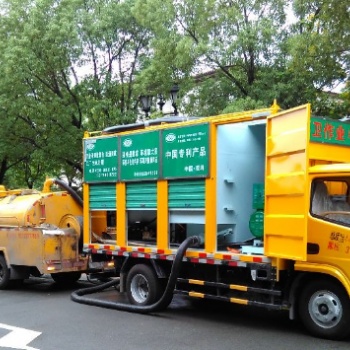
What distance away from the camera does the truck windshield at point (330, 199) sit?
7.32m

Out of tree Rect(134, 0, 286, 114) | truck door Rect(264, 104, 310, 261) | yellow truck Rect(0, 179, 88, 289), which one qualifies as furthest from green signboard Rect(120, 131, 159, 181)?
tree Rect(134, 0, 286, 114)

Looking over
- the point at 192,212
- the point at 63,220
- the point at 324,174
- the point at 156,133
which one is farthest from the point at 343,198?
the point at 63,220

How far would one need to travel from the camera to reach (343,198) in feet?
24.7

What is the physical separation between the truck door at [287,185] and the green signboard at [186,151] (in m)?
1.12

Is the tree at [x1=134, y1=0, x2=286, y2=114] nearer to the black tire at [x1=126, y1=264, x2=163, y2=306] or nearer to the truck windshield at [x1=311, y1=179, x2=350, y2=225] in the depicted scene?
the black tire at [x1=126, y1=264, x2=163, y2=306]

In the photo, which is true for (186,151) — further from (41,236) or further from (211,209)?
(41,236)

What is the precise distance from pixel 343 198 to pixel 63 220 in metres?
6.60

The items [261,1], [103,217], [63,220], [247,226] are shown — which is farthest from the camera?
[261,1]

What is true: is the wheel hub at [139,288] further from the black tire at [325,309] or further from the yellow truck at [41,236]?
the black tire at [325,309]

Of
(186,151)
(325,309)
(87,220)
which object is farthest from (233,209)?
(87,220)

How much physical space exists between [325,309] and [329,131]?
97.5 inches

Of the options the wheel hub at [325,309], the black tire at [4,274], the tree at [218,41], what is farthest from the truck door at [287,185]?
the tree at [218,41]

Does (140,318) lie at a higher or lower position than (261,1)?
lower

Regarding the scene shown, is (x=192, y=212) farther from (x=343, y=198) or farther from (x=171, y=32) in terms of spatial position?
(x=171, y=32)
